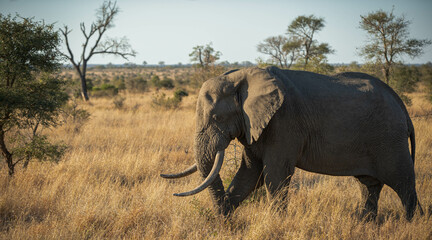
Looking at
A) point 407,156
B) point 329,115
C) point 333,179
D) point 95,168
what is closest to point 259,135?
point 329,115

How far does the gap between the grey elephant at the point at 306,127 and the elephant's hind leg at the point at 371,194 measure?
1.30 feet

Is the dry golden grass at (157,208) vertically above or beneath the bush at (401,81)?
beneath

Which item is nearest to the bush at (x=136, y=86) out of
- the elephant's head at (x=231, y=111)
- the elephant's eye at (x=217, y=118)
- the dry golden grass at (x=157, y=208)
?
the dry golden grass at (x=157, y=208)

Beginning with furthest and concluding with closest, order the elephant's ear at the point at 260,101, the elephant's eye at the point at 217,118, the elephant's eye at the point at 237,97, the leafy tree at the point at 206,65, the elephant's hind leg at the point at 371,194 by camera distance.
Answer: the leafy tree at the point at 206,65, the elephant's hind leg at the point at 371,194, the elephant's eye at the point at 237,97, the elephant's eye at the point at 217,118, the elephant's ear at the point at 260,101

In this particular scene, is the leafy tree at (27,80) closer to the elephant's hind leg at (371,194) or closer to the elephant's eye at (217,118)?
the elephant's eye at (217,118)

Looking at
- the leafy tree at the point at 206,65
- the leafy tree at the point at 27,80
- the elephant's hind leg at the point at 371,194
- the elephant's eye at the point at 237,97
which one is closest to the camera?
the elephant's eye at the point at 237,97

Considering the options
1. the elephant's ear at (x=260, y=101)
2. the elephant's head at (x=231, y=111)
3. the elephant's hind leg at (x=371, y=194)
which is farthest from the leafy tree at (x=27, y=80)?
the elephant's hind leg at (x=371, y=194)

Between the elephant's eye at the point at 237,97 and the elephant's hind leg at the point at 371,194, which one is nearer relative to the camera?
the elephant's eye at the point at 237,97

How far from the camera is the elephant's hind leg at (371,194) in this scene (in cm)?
434

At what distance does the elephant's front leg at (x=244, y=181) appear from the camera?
13.8 feet

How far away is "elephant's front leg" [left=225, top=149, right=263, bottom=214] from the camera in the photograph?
421 cm

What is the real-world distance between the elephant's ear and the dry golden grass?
0.97m

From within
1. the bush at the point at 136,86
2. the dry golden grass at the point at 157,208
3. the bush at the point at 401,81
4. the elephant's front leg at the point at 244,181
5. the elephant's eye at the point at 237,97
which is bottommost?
the dry golden grass at the point at 157,208

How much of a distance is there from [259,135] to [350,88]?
1.36 metres
